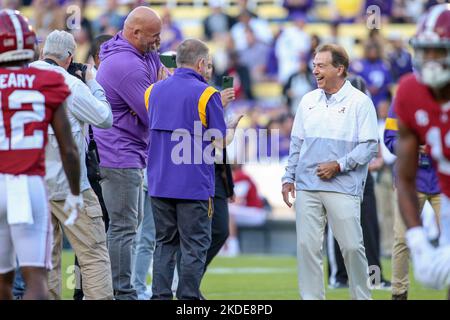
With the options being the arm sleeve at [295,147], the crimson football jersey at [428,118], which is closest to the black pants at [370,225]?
the arm sleeve at [295,147]

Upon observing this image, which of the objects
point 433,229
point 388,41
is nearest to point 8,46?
point 433,229

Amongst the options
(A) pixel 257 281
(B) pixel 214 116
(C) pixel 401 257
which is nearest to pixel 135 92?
(B) pixel 214 116

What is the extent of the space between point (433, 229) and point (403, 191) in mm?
8918

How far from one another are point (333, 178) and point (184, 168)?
111 cm

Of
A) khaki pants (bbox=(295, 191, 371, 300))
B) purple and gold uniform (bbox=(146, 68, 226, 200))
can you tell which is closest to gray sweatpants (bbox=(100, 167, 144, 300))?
purple and gold uniform (bbox=(146, 68, 226, 200))

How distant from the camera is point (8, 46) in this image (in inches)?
226

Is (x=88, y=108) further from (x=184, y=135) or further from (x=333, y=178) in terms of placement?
(x=333, y=178)

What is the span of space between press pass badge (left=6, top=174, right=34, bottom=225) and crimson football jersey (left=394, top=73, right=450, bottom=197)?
2.02 meters

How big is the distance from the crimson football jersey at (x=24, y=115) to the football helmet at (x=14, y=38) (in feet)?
0.44

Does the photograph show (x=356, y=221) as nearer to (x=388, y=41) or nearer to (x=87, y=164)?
(x=87, y=164)

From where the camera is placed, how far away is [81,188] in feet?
23.8

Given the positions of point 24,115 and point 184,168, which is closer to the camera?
point 24,115

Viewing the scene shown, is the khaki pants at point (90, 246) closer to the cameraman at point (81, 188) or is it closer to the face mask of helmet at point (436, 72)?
the cameraman at point (81, 188)
